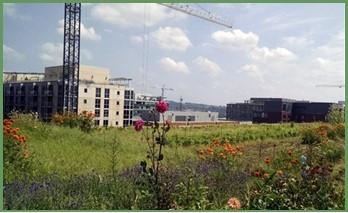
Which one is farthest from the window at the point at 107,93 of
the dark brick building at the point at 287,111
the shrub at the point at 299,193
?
the shrub at the point at 299,193

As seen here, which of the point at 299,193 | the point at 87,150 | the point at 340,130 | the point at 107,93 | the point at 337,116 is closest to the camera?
the point at 299,193

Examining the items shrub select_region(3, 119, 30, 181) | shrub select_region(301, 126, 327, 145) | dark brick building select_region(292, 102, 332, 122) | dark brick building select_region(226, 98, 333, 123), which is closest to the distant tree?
shrub select_region(301, 126, 327, 145)

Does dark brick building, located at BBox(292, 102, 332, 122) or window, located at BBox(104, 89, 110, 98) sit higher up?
window, located at BBox(104, 89, 110, 98)

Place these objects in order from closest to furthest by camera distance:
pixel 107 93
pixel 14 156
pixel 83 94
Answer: pixel 14 156
pixel 83 94
pixel 107 93

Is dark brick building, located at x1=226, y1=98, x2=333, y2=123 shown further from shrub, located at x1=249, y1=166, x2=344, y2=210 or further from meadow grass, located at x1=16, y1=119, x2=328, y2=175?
shrub, located at x1=249, y1=166, x2=344, y2=210

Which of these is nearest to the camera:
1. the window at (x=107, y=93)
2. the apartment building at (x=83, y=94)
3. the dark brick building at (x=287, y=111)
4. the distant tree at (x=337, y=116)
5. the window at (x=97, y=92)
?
the distant tree at (x=337, y=116)

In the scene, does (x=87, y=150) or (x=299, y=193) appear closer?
(x=299, y=193)

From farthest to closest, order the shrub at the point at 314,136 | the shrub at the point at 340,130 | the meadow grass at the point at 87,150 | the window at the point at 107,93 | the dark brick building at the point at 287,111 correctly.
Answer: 1. the window at the point at 107,93
2. the dark brick building at the point at 287,111
3. the shrub at the point at 340,130
4. the shrub at the point at 314,136
5. the meadow grass at the point at 87,150

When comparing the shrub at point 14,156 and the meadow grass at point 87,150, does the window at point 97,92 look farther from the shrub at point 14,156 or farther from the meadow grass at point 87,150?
the shrub at point 14,156

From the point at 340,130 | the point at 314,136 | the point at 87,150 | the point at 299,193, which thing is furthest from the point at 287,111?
the point at 299,193

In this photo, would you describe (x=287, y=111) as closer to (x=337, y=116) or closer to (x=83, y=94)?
(x=83, y=94)

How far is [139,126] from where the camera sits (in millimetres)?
4438

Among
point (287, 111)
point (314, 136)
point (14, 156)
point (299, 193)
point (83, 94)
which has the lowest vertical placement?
point (299, 193)

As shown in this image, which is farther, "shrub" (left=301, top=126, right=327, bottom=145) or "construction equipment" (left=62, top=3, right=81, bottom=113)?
"construction equipment" (left=62, top=3, right=81, bottom=113)
